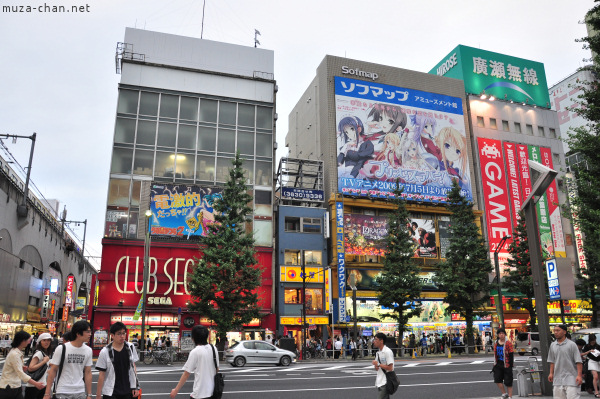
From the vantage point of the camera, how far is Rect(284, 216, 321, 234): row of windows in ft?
139

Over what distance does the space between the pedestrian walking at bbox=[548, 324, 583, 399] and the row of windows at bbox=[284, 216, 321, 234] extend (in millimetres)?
33769

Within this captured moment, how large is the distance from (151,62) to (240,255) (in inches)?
845

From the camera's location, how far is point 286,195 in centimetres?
4281

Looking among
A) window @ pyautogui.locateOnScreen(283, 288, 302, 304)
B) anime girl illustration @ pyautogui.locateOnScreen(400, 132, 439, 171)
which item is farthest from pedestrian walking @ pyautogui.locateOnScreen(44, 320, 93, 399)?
anime girl illustration @ pyautogui.locateOnScreen(400, 132, 439, 171)

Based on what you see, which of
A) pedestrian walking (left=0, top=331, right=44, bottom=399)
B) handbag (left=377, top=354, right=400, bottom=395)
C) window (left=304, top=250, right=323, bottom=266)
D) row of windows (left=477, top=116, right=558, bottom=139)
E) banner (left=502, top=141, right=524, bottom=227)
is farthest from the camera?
row of windows (left=477, top=116, right=558, bottom=139)

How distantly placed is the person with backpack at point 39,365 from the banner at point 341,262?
3213 cm

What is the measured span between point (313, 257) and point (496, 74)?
34.6 meters

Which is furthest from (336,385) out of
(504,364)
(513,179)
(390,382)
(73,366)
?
(513,179)

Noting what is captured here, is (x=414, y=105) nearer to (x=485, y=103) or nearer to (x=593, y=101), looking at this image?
(x=485, y=103)

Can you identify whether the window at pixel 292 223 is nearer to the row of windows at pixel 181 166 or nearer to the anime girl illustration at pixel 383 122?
the row of windows at pixel 181 166

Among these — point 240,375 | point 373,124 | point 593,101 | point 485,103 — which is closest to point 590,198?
point 593,101

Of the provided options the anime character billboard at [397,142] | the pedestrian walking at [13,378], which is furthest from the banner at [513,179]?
the pedestrian walking at [13,378]

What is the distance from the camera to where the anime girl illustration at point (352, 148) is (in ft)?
146

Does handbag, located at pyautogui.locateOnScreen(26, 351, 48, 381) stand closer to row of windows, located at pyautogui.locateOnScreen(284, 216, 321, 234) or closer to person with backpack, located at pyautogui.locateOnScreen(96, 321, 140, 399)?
person with backpack, located at pyautogui.locateOnScreen(96, 321, 140, 399)
